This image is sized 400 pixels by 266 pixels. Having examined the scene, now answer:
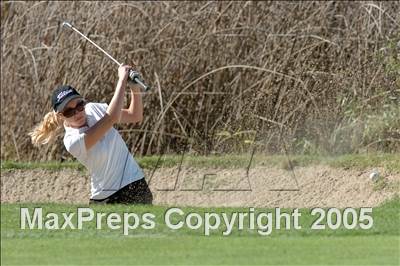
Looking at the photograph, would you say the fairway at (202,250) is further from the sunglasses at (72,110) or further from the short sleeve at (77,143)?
the sunglasses at (72,110)

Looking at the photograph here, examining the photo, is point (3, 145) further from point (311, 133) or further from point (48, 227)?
point (48, 227)

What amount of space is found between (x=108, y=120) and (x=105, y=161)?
21.2 inches

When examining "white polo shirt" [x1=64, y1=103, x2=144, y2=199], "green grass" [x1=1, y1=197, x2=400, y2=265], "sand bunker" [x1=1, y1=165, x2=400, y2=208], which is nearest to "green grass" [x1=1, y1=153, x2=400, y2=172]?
"sand bunker" [x1=1, y1=165, x2=400, y2=208]

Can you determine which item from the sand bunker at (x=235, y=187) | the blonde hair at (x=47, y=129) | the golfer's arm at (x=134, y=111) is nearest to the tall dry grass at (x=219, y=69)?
the sand bunker at (x=235, y=187)

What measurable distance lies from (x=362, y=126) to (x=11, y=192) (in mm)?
3965

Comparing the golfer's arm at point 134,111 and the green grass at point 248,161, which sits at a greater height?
the golfer's arm at point 134,111

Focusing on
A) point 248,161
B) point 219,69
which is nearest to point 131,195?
point 248,161

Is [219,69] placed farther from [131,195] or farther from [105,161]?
[105,161]

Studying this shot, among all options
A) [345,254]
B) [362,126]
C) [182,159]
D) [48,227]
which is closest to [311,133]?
[362,126]

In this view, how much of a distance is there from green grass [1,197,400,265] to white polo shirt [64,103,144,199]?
1418 mm

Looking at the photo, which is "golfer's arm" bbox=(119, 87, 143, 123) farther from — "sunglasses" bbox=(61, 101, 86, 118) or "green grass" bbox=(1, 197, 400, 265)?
"green grass" bbox=(1, 197, 400, 265)

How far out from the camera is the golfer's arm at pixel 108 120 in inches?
369

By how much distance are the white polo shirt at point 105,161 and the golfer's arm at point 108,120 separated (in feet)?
0.59

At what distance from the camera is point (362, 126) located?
12695 mm
